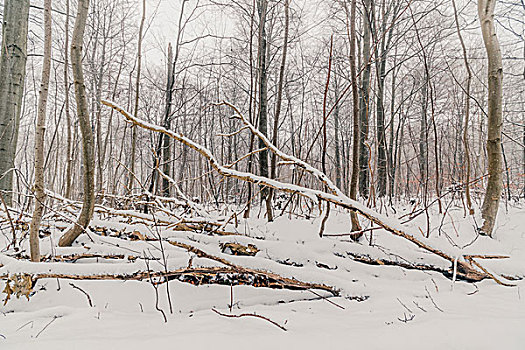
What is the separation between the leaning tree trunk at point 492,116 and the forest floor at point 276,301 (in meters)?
0.31

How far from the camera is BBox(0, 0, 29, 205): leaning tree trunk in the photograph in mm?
3520

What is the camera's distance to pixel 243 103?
40.8ft

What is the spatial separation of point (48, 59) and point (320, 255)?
2.23m

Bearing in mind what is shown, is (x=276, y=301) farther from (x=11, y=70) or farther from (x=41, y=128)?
(x=11, y=70)

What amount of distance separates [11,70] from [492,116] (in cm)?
560

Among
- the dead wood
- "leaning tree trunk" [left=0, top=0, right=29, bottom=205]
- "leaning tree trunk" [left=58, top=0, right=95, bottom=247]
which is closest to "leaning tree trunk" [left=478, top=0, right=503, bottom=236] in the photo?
the dead wood

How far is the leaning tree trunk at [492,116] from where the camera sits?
7.97ft

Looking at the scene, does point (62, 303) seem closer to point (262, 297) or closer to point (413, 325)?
point (262, 297)

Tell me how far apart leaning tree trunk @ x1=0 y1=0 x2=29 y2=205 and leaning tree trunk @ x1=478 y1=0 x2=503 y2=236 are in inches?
213

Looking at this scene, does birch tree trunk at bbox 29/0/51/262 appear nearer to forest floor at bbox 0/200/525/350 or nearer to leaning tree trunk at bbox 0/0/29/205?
forest floor at bbox 0/200/525/350

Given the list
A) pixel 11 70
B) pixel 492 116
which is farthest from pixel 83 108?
pixel 492 116

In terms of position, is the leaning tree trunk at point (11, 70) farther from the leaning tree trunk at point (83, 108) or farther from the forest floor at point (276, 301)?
the leaning tree trunk at point (83, 108)

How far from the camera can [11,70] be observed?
3.54 meters

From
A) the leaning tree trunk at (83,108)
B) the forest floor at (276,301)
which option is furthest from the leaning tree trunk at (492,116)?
the leaning tree trunk at (83,108)
